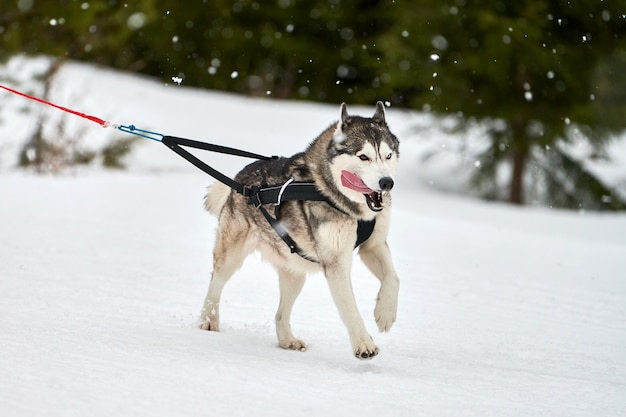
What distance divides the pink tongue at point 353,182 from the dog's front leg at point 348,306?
0.41 meters

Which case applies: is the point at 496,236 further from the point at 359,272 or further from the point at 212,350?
the point at 212,350

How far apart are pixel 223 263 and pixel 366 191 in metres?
1.27

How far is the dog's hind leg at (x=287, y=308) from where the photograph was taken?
5.05 meters

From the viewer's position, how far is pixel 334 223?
15.3ft

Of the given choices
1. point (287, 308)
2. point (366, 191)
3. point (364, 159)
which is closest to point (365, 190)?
point (366, 191)

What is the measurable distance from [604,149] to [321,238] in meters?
12.8

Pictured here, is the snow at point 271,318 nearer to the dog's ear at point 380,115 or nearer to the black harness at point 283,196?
the black harness at point 283,196

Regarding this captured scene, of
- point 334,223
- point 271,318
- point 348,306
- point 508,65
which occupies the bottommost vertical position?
point 271,318

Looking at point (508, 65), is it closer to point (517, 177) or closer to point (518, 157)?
point (518, 157)

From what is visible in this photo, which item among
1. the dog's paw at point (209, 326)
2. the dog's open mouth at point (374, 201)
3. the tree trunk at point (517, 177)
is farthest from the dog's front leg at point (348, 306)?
the tree trunk at point (517, 177)

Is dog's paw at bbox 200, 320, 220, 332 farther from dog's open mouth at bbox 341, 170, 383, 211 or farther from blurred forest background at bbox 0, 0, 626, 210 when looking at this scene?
blurred forest background at bbox 0, 0, 626, 210

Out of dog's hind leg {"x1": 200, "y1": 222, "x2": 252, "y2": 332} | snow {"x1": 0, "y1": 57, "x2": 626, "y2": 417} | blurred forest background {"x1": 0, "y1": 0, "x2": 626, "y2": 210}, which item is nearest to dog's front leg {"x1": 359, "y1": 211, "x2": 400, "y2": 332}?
snow {"x1": 0, "y1": 57, "x2": 626, "y2": 417}

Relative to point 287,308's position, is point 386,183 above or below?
above

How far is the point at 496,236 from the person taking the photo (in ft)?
35.1
